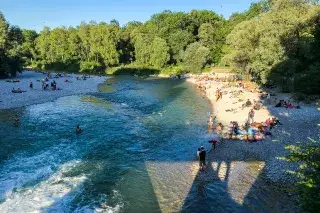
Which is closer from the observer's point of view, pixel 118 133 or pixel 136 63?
pixel 118 133

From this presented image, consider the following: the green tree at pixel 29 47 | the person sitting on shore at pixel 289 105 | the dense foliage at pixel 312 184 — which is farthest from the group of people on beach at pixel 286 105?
the green tree at pixel 29 47

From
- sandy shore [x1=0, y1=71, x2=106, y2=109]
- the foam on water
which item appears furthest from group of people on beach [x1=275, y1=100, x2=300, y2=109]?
sandy shore [x1=0, y1=71, x2=106, y2=109]

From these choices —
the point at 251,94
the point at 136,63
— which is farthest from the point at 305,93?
the point at 136,63

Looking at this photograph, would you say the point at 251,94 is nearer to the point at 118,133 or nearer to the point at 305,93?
the point at 305,93

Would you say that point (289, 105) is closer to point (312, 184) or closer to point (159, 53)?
point (312, 184)

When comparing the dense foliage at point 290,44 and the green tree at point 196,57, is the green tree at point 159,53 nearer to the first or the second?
the green tree at point 196,57

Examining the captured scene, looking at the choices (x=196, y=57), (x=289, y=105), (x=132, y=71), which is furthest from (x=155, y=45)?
(x=289, y=105)
